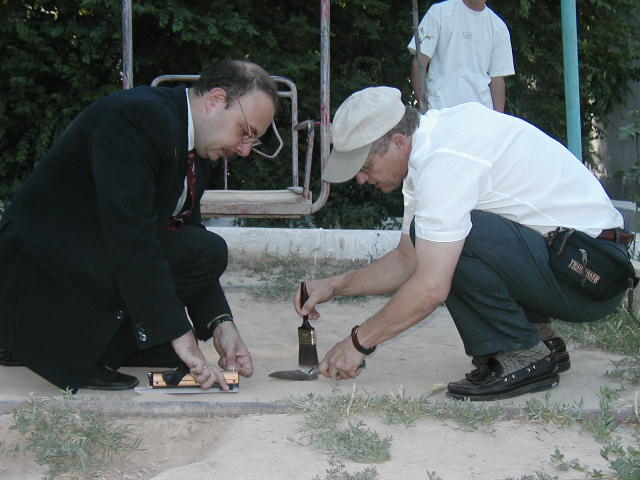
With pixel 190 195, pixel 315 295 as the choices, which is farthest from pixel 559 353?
pixel 190 195

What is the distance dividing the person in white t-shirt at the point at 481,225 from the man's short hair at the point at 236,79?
0.89 feet

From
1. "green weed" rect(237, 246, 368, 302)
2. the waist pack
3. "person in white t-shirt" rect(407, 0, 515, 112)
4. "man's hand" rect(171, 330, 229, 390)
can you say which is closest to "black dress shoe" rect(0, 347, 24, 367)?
"man's hand" rect(171, 330, 229, 390)

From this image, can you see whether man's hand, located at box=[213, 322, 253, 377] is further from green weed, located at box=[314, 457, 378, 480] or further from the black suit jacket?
green weed, located at box=[314, 457, 378, 480]

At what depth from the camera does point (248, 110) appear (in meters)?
2.71

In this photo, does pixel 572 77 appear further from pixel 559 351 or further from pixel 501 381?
pixel 501 381

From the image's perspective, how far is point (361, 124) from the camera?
259 cm

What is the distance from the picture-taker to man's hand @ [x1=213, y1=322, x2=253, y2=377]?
118 inches

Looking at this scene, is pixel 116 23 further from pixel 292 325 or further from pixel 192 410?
pixel 192 410

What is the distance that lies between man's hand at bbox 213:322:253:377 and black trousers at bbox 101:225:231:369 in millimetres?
73

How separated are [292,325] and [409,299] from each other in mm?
1459

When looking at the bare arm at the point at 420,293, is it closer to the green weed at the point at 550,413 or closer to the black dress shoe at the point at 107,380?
the green weed at the point at 550,413

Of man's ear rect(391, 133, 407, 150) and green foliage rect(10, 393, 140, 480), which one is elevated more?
man's ear rect(391, 133, 407, 150)

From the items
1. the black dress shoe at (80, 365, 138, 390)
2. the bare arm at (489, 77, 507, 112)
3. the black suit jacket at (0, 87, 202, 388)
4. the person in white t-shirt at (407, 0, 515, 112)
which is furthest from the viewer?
the bare arm at (489, 77, 507, 112)

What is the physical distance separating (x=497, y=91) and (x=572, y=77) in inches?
A: 24.5
